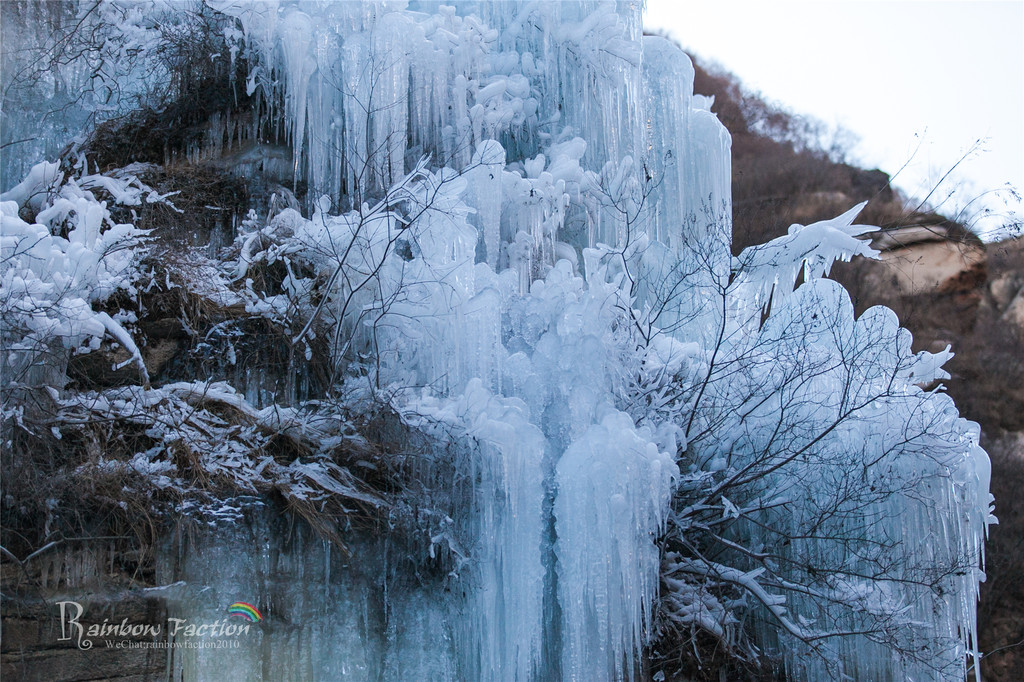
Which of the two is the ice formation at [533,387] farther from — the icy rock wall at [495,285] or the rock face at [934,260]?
the rock face at [934,260]

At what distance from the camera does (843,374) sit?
7.89 meters

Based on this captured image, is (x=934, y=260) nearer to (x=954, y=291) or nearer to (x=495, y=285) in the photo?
(x=954, y=291)

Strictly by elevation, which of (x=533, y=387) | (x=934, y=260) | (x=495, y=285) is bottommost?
(x=533, y=387)

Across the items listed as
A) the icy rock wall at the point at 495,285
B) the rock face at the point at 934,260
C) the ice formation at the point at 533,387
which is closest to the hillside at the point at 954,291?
the rock face at the point at 934,260

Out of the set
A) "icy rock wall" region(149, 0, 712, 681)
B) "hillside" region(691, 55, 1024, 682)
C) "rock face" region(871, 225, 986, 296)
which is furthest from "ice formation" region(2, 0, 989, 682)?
"rock face" region(871, 225, 986, 296)

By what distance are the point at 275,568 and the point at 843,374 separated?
460 centimetres

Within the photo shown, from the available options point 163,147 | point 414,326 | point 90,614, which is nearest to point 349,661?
point 90,614

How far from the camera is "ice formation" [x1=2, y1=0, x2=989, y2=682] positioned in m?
6.47

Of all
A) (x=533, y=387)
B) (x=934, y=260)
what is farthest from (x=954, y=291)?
(x=533, y=387)

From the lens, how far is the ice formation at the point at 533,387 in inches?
255

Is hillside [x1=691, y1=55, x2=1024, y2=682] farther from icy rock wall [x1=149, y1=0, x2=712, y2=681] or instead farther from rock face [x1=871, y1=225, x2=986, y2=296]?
icy rock wall [x1=149, y1=0, x2=712, y2=681]

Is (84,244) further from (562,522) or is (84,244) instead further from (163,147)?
(562,522)

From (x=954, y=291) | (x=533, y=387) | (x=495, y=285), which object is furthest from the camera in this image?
(x=954, y=291)

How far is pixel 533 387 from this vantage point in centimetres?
709
